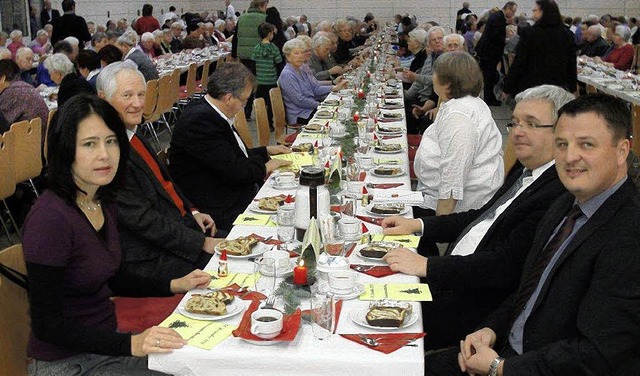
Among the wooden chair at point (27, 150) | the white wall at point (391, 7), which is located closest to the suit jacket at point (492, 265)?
the wooden chair at point (27, 150)

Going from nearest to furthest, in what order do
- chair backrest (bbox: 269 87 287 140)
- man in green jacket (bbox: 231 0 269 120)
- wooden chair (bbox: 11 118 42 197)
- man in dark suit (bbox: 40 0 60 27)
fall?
1. wooden chair (bbox: 11 118 42 197)
2. chair backrest (bbox: 269 87 287 140)
3. man in green jacket (bbox: 231 0 269 120)
4. man in dark suit (bbox: 40 0 60 27)

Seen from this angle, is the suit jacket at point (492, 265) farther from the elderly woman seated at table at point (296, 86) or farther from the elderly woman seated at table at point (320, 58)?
the elderly woman seated at table at point (320, 58)

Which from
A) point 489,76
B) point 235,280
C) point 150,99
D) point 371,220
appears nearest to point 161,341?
point 235,280

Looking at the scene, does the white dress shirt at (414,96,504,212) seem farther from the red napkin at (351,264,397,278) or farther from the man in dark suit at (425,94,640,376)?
the man in dark suit at (425,94,640,376)

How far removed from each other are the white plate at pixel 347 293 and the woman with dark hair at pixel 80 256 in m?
0.38

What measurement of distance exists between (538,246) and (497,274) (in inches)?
14.4

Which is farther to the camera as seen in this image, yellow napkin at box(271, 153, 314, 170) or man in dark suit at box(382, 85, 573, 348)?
yellow napkin at box(271, 153, 314, 170)

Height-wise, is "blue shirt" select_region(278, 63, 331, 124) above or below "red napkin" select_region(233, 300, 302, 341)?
below

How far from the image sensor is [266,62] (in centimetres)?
898

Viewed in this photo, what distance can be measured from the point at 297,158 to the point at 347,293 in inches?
88.2

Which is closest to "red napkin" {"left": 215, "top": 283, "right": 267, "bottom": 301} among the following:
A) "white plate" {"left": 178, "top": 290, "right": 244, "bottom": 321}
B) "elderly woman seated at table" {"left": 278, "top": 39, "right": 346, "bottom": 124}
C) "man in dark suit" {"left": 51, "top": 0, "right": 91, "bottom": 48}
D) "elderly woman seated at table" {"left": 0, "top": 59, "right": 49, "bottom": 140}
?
"white plate" {"left": 178, "top": 290, "right": 244, "bottom": 321}

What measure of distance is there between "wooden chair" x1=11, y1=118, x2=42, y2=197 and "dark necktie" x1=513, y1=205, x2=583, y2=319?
3.66 meters

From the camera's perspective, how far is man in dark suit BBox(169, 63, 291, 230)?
13.2ft

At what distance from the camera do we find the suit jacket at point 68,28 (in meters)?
11.6
